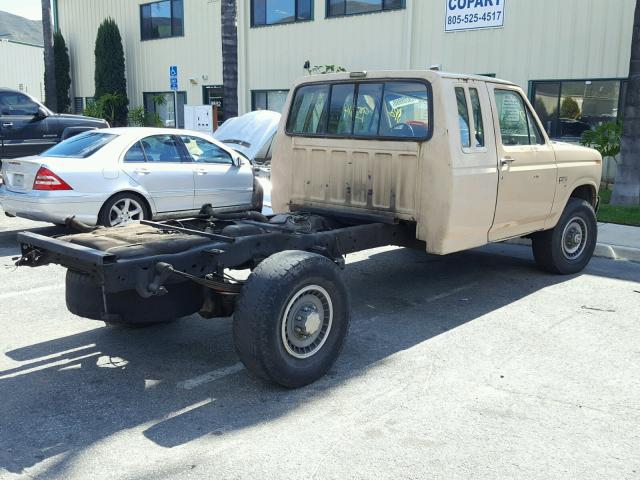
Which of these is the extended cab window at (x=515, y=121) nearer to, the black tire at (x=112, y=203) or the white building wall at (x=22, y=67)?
the black tire at (x=112, y=203)

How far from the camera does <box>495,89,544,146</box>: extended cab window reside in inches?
247

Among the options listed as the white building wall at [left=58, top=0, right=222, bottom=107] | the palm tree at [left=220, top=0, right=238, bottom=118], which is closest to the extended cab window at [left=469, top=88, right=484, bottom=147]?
the palm tree at [left=220, top=0, right=238, bottom=118]

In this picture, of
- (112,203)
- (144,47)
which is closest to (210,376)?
(112,203)

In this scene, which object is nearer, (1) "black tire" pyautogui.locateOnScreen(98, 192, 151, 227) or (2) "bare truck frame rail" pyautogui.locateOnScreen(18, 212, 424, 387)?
(2) "bare truck frame rail" pyautogui.locateOnScreen(18, 212, 424, 387)

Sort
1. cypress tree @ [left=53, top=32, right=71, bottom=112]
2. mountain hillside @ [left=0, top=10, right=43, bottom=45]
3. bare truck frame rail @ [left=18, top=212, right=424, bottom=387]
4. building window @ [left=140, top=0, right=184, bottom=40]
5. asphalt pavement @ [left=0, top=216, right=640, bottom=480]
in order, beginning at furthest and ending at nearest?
mountain hillside @ [left=0, top=10, right=43, bottom=45] < cypress tree @ [left=53, top=32, right=71, bottom=112] < building window @ [left=140, top=0, right=184, bottom=40] < bare truck frame rail @ [left=18, top=212, right=424, bottom=387] < asphalt pavement @ [left=0, top=216, right=640, bottom=480]

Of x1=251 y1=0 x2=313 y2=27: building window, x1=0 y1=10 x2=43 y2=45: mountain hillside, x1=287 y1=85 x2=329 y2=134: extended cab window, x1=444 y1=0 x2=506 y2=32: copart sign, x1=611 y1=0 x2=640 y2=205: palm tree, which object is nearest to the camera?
x1=287 y1=85 x2=329 y2=134: extended cab window

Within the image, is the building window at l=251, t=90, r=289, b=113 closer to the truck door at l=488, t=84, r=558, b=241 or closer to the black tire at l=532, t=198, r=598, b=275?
the black tire at l=532, t=198, r=598, b=275

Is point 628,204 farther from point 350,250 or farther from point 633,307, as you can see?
point 350,250

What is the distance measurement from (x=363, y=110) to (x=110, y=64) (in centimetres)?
2116

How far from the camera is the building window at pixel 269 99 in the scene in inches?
803

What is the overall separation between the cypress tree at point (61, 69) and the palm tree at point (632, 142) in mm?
22816

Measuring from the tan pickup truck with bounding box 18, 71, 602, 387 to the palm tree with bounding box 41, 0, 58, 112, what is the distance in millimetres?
21876

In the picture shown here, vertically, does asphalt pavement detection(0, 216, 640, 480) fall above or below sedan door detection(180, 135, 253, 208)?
below

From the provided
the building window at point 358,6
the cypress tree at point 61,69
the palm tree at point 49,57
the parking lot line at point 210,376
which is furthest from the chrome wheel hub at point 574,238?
the cypress tree at point 61,69
